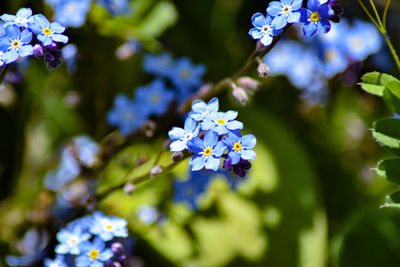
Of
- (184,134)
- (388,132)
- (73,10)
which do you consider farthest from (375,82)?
(73,10)

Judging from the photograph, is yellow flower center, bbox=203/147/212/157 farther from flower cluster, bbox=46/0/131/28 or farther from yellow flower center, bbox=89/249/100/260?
flower cluster, bbox=46/0/131/28

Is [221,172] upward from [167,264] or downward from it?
Answer: upward

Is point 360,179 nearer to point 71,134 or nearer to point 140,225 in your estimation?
point 140,225

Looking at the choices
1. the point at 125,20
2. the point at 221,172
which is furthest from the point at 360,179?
the point at 125,20

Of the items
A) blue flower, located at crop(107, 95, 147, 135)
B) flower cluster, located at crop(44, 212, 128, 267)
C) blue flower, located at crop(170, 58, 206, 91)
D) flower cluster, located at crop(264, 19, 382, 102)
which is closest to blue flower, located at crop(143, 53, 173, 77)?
blue flower, located at crop(170, 58, 206, 91)

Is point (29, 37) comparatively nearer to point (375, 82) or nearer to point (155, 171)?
point (155, 171)

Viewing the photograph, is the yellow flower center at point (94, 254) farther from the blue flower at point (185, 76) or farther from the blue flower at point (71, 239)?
the blue flower at point (185, 76)
